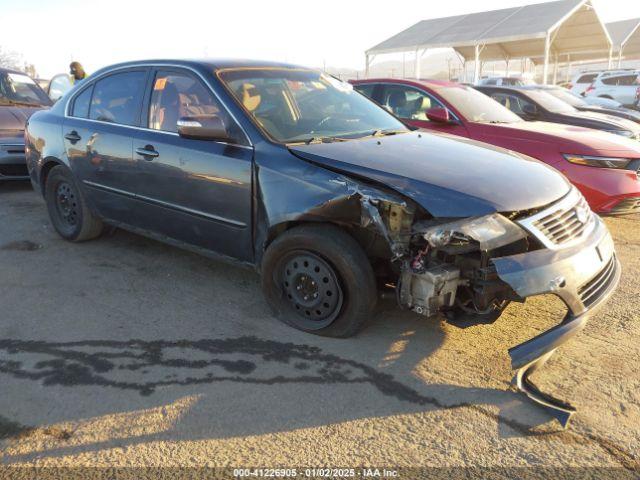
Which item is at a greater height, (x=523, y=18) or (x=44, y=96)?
(x=523, y=18)

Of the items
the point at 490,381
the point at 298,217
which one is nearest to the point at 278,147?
the point at 298,217

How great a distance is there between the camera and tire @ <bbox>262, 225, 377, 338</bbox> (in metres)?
3.10

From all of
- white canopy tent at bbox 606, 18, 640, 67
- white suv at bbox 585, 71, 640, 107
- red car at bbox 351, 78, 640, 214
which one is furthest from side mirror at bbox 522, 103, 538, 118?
white canopy tent at bbox 606, 18, 640, 67

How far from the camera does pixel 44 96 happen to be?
8.91m

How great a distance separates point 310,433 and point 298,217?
1.29 m

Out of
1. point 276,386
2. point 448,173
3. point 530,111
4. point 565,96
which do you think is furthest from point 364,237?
point 565,96

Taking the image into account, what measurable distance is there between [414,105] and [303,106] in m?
3.21

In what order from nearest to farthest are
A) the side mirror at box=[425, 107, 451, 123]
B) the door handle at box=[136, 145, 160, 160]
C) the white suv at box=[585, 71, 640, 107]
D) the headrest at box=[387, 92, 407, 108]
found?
the door handle at box=[136, 145, 160, 160] → the side mirror at box=[425, 107, 451, 123] → the headrest at box=[387, 92, 407, 108] → the white suv at box=[585, 71, 640, 107]

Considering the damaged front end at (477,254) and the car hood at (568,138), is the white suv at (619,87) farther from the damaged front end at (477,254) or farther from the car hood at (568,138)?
the damaged front end at (477,254)

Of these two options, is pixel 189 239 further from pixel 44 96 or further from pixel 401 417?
pixel 44 96

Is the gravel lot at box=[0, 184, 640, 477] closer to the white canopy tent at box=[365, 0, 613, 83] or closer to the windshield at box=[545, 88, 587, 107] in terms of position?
the windshield at box=[545, 88, 587, 107]

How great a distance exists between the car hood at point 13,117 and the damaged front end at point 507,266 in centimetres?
662

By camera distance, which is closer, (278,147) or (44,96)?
(278,147)

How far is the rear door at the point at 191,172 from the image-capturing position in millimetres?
3547
